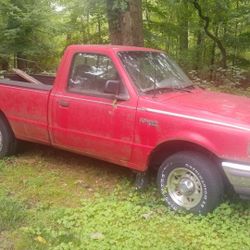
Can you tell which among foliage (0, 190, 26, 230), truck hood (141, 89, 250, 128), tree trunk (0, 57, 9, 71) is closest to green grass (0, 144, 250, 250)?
foliage (0, 190, 26, 230)

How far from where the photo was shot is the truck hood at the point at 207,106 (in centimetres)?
470

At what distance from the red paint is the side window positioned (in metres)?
0.08

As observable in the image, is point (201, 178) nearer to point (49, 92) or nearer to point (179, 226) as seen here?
point (179, 226)

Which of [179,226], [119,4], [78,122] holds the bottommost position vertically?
[179,226]

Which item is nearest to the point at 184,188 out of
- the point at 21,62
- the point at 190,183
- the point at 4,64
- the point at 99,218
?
the point at 190,183

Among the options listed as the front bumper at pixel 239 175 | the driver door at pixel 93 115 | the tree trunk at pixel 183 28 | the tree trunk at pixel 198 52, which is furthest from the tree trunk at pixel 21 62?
the front bumper at pixel 239 175

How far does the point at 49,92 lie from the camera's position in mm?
6051

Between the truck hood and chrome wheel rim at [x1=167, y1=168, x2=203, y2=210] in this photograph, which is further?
chrome wheel rim at [x1=167, y1=168, x2=203, y2=210]

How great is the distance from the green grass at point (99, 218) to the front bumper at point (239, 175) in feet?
1.26

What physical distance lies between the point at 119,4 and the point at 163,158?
465cm

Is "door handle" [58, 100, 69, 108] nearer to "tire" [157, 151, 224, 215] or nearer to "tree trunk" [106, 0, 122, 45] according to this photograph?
"tire" [157, 151, 224, 215]

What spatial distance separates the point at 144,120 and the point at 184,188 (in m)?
0.93

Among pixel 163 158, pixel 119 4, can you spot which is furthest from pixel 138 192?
pixel 119 4

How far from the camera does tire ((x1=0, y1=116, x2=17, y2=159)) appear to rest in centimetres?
672
